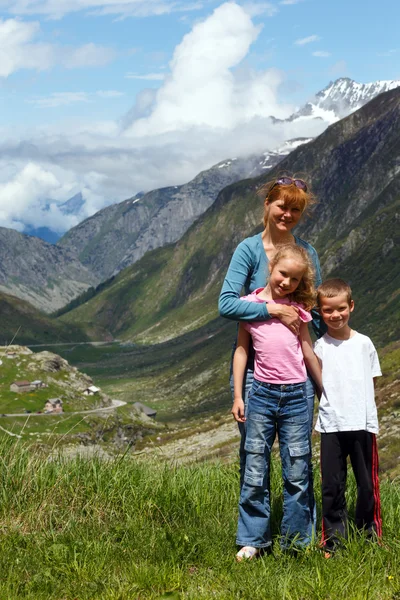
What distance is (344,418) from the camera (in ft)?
25.6

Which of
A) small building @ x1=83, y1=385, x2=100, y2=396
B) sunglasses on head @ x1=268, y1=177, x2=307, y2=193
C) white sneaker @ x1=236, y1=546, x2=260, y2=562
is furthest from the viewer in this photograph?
small building @ x1=83, y1=385, x2=100, y2=396

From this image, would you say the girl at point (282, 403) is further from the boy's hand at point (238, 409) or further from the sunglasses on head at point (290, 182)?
the sunglasses on head at point (290, 182)

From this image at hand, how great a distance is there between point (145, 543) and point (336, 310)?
3551mm

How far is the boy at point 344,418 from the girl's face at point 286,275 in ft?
1.32

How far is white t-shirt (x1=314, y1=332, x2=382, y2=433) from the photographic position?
7.83 m

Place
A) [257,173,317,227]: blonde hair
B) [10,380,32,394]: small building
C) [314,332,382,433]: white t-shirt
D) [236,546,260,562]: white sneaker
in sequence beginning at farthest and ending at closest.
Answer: [10,380,32,394]: small building → [257,173,317,227]: blonde hair → [314,332,382,433]: white t-shirt → [236,546,260,562]: white sneaker

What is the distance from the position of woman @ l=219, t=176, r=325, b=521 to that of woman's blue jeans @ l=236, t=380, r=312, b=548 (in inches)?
9.9

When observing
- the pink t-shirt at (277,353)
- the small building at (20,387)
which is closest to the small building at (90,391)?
the small building at (20,387)

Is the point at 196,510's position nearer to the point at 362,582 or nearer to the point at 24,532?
the point at 24,532

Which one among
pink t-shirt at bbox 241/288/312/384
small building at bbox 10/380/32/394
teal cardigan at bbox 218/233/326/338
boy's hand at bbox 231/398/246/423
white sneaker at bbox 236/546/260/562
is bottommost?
small building at bbox 10/380/32/394

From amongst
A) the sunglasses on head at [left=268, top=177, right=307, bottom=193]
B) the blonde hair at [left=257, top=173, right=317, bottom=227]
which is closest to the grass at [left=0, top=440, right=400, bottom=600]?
the blonde hair at [left=257, top=173, right=317, bottom=227]

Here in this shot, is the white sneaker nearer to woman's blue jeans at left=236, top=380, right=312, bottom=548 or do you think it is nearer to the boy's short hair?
woman's blue jeans at left=236, top=380, right=312, bottom=548

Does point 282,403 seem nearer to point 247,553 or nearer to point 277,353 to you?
point 277,353

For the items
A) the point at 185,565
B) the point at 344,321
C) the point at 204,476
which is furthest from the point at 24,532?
the point at 344,321
